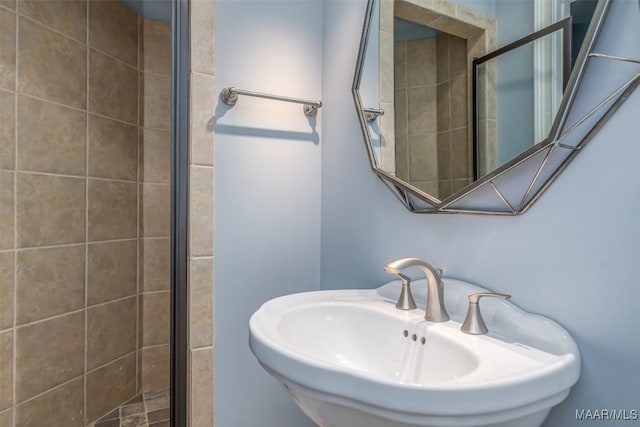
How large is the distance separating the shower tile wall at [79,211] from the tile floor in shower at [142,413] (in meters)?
0.04

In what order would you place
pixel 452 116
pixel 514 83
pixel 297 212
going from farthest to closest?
pixel 297 212 < pixel 452 116 < pixel 514 83

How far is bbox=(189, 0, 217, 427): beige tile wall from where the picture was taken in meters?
1.14

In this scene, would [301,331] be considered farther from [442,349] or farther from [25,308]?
[25,308]

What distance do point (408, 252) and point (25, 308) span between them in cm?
145


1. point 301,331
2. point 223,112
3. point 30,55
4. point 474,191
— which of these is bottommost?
point 301,331

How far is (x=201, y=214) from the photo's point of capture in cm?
115

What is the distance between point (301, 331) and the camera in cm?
87

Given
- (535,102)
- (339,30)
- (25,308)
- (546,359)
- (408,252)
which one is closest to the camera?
(546,359)

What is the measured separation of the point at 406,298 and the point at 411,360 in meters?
0.15

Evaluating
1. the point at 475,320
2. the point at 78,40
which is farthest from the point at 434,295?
the point at 78,40

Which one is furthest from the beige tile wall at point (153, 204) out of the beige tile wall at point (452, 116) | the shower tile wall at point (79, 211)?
the beige tile wall at point (452, 116)

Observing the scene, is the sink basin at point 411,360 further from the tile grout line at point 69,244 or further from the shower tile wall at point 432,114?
the tile grout line at point 69,244

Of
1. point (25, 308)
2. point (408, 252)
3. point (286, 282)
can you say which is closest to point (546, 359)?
point (408, 252)

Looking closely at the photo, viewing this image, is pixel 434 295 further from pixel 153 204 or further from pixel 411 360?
pixel 153 204
